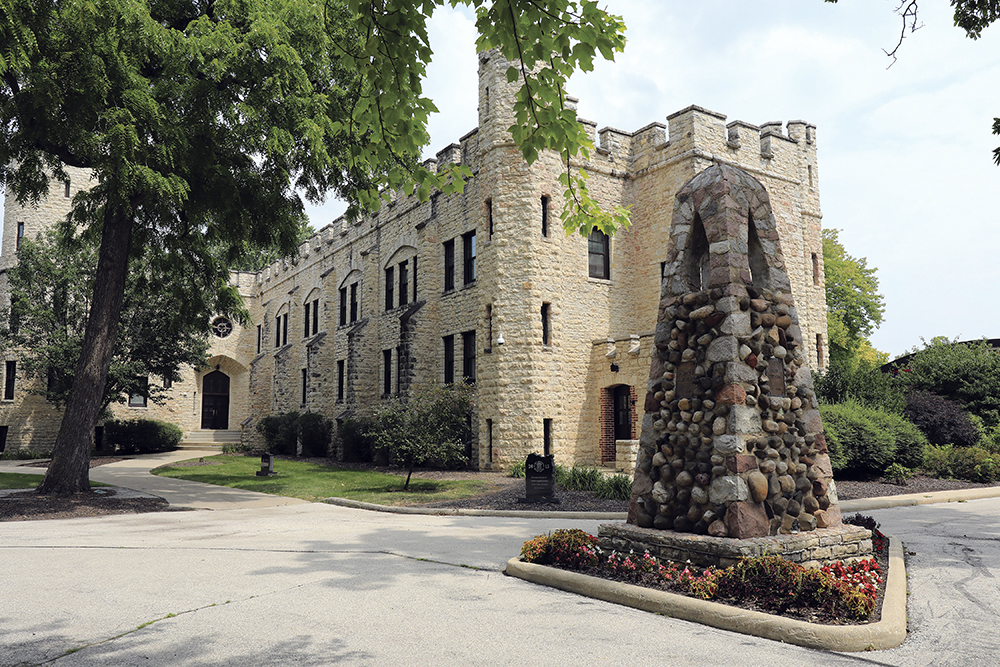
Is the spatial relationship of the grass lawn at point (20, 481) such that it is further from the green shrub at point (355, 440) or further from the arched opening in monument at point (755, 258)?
the arched opening in monument at point (755, 258)

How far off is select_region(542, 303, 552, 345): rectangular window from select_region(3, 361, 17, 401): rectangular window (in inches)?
1038

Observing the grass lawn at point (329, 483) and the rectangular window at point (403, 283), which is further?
the rectangular window at point (403, 283)

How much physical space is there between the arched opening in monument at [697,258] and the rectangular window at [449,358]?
663 inches

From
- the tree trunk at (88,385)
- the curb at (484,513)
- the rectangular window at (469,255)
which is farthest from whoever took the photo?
the rectangular window at (469,255)

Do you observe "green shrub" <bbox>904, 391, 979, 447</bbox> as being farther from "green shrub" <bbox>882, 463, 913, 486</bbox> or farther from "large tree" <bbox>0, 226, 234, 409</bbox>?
"large tree" <bbox>0, 226, 234, 409</bbox>

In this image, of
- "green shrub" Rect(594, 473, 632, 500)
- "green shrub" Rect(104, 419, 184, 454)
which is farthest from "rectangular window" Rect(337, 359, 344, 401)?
"green shrub" Rect(594, 473, 632, 500)

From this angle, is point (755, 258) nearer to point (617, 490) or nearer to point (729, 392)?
point (729, 392)

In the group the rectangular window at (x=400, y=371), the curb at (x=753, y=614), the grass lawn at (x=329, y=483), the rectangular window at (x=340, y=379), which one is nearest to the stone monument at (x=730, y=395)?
the curb at (x=753, y=614)

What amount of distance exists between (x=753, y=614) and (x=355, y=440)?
72.1ft

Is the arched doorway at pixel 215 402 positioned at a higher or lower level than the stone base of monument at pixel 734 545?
higher

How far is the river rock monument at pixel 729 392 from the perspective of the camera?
6.35 meters

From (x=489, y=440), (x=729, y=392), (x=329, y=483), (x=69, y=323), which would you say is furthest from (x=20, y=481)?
(x=729, y=392)

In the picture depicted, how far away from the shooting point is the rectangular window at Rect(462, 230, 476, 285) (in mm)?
23172

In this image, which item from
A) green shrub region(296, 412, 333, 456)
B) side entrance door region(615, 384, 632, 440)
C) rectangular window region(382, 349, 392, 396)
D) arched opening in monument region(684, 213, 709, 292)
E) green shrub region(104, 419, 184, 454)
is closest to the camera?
arched opening in monument region(684, 213, 709, 292)
